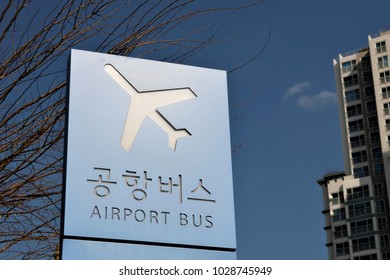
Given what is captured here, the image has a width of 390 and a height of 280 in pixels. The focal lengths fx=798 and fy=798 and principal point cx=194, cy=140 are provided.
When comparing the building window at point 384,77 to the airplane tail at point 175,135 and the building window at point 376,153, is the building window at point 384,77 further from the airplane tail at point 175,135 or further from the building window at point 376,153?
the airplane tail at point 175,135

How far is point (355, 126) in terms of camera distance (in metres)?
51.8

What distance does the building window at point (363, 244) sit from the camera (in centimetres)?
4834

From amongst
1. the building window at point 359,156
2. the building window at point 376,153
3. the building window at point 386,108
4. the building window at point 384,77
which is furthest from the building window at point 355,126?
the building window at point 384,77

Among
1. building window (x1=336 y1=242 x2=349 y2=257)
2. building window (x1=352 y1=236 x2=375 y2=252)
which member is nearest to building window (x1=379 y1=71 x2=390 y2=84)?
building window (x1=352 y1=236 x2=375 y2=252)

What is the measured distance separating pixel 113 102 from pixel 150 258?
80cm

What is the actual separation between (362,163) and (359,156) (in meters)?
0.59

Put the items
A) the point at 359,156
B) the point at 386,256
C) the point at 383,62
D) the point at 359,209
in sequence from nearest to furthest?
1. the point at 386,256
2. the point at 359,209
3. the point at 383,62
4. the point at 359,156

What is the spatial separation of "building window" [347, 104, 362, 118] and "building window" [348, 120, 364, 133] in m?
0.52

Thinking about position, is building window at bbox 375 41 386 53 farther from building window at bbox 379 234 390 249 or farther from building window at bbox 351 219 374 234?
building window at bbox 379 234 390 249

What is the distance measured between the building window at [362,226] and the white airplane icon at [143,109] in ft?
151

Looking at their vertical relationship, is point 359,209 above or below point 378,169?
below

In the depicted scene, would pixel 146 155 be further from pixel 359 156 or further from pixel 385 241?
pixel 359 156

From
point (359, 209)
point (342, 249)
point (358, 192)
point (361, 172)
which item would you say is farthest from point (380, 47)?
point (342, 249)
